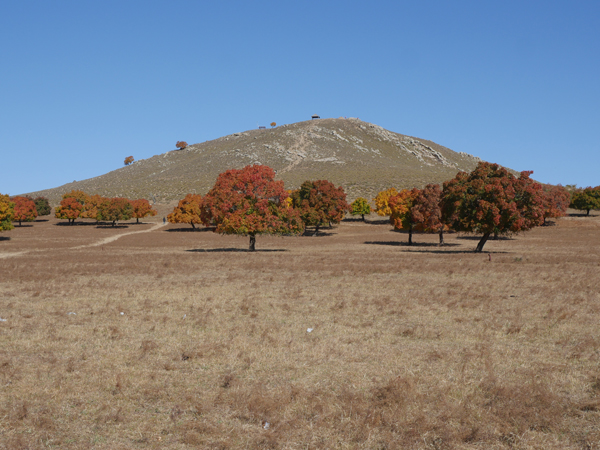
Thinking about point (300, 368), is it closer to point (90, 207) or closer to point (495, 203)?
point (495, 203)

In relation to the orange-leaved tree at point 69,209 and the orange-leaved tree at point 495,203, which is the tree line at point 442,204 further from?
the orange-leaved tree at point 69,209

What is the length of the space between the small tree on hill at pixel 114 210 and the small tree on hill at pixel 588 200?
400ft

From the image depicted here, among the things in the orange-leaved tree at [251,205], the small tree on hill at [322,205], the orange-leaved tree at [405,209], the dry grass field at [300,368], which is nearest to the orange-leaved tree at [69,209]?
the small tree on hill at [322,205]

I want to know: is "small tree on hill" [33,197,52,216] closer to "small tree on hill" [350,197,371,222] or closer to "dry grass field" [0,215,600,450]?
"small tree on hill" [350,197,371,222]

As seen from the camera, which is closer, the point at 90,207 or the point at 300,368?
the point at 300,368

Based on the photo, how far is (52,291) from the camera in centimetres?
2495

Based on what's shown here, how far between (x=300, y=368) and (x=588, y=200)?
142 meters

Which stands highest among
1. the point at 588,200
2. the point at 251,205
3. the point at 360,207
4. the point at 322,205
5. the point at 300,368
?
the point at 588,200

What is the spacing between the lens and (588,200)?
131 meters

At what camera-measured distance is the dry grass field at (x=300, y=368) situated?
28.5 feet

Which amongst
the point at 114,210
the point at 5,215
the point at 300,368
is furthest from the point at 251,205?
the point at 114,210

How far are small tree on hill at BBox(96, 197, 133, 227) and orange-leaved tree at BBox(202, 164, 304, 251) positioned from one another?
245 ft

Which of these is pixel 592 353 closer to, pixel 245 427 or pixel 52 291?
pixel 245 427

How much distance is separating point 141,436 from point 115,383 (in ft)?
9.42
